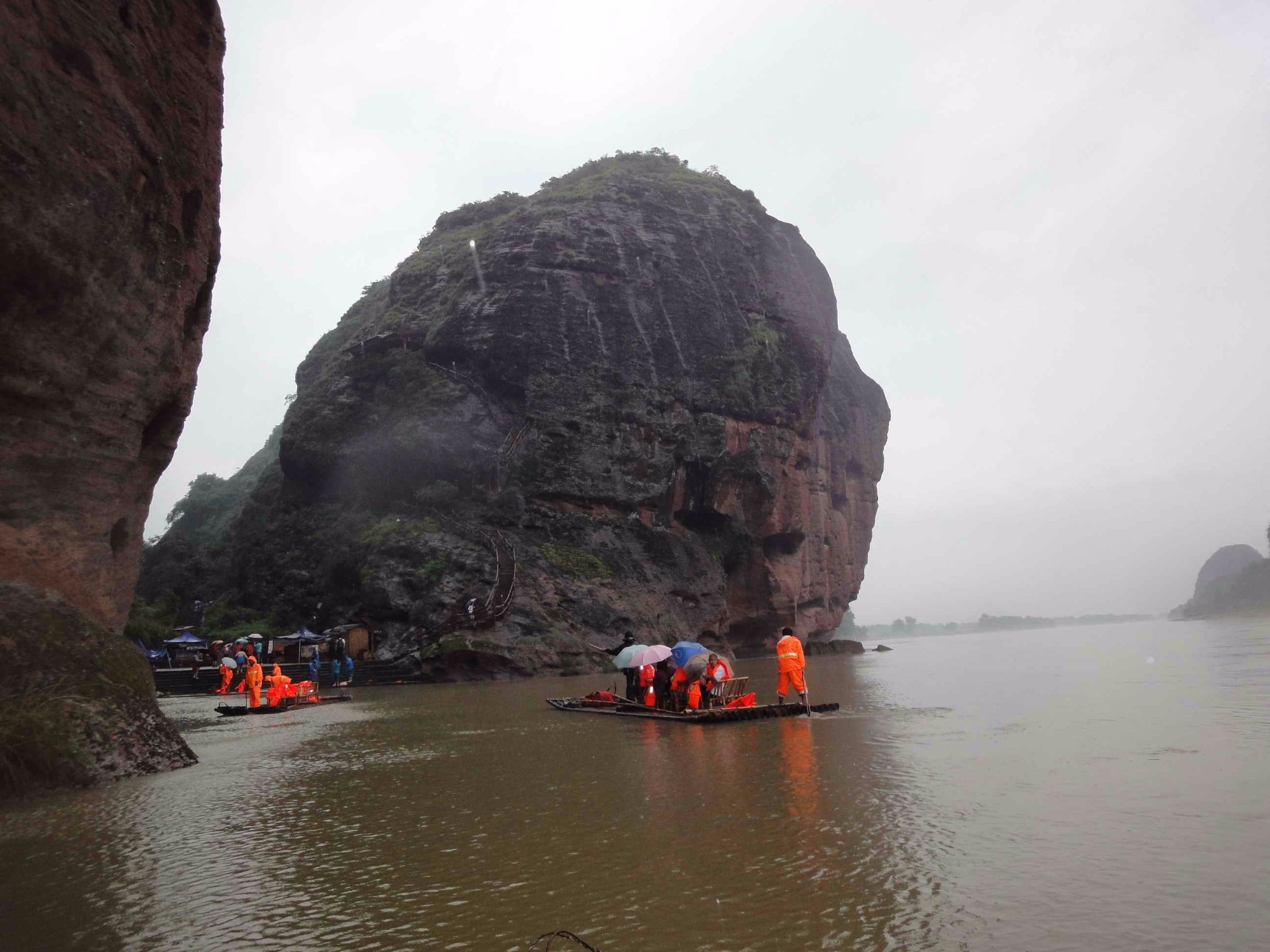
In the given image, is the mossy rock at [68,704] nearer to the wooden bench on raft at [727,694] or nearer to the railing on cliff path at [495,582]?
the wooden bench on raft at [727,694]

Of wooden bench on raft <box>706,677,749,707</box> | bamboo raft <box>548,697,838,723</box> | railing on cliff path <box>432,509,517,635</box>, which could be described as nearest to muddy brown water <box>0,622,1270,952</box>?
bamboo raft <box>548,697,838,723</box>

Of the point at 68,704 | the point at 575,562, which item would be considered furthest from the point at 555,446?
the point at 68,704

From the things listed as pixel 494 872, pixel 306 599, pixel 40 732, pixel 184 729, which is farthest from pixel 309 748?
pixel 306 599

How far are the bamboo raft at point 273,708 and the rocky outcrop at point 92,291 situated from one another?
742cm

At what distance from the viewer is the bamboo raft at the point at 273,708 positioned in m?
20.1

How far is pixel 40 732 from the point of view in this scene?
9492 mm

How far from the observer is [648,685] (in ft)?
57.8

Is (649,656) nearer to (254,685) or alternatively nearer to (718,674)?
(718,674)

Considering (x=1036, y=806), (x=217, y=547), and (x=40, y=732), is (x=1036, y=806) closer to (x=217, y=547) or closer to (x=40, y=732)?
(x=40, y=732)

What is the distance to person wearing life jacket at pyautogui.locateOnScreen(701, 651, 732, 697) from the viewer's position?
16453mm

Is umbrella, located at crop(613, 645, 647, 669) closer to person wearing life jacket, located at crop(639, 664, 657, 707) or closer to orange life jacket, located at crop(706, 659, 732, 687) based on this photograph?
person wearing life jacket, located at crop(639, 664, 657, 707)

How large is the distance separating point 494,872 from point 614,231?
44649 millimetres

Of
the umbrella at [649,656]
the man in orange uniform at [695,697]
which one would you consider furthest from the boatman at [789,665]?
the umbrella at [649,656]

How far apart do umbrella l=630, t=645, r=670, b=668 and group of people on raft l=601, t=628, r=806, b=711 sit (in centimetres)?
11
